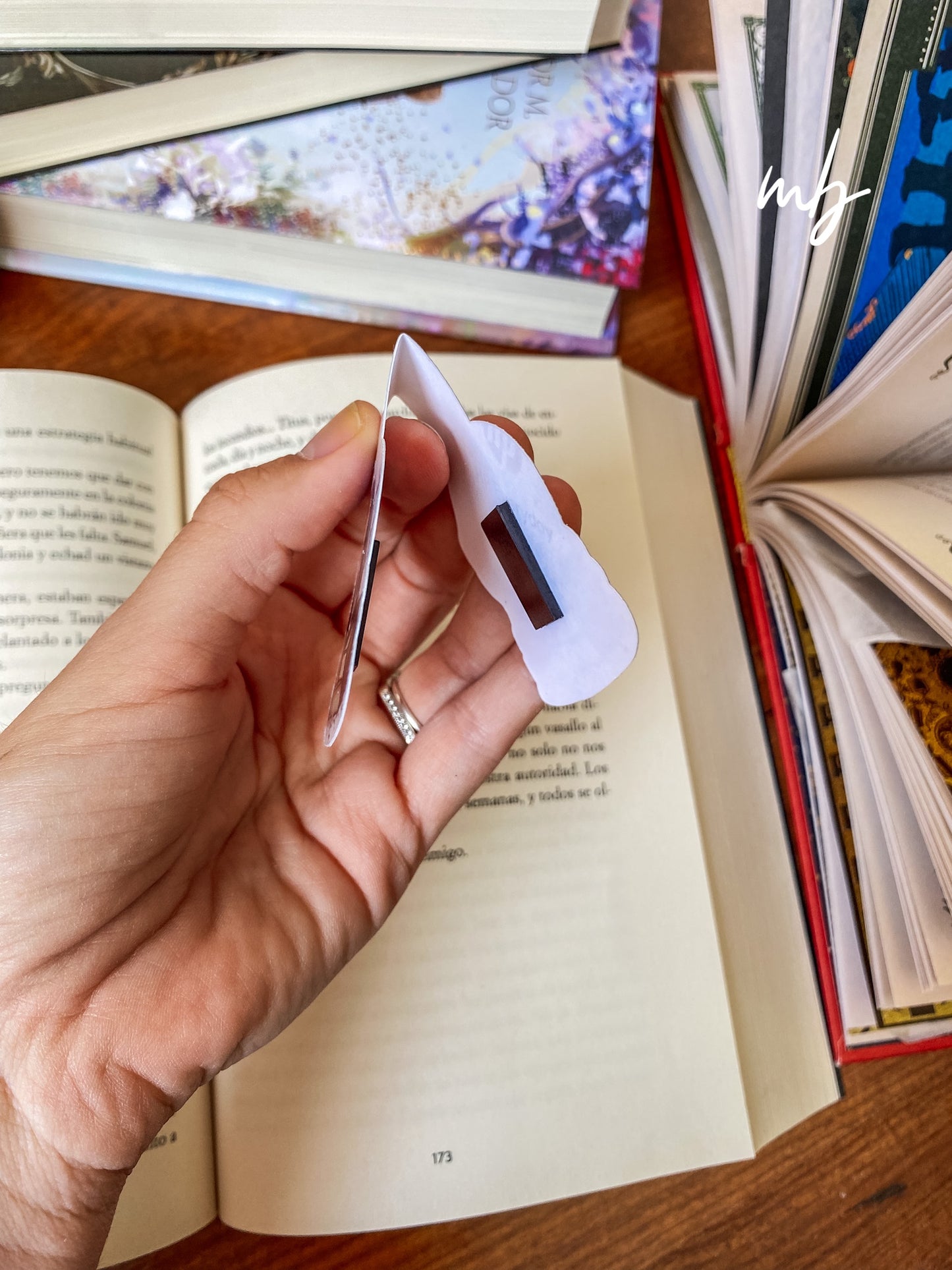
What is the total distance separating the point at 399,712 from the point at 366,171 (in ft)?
1.33

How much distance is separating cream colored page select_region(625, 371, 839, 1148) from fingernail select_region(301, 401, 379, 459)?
292 mm

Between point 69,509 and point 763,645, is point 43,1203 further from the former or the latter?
point 763,645

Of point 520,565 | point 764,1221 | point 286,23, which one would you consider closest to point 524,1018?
point 764,1221

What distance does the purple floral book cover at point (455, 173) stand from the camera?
0.64 metres

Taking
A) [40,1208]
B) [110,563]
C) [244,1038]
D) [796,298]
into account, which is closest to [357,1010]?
[244,1038]

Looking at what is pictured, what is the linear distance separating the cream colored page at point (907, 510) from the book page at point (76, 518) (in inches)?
19.0

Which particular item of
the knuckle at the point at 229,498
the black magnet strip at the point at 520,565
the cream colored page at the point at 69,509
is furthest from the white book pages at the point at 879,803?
the cream colored page at the point at 69,509

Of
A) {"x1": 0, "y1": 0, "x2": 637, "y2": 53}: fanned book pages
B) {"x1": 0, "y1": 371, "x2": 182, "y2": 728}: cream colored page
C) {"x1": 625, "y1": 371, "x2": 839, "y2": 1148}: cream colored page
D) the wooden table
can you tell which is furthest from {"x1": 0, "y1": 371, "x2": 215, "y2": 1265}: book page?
{"x1": 625, "y1": 371, "x2": 839, "y2": 1148}: cream colored page

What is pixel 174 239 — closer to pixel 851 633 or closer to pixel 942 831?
pixel 851 633

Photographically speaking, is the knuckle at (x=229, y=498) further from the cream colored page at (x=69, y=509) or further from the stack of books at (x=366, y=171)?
the stack of books at (x=366, y=171)

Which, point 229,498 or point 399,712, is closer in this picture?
point 229,498

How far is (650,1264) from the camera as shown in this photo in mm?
580

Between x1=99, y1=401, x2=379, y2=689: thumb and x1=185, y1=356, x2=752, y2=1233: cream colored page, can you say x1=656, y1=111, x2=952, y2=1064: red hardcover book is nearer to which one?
x1=185, y1=356, x2=752, y2=1233: cream colored page

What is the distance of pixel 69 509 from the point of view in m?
0.63
